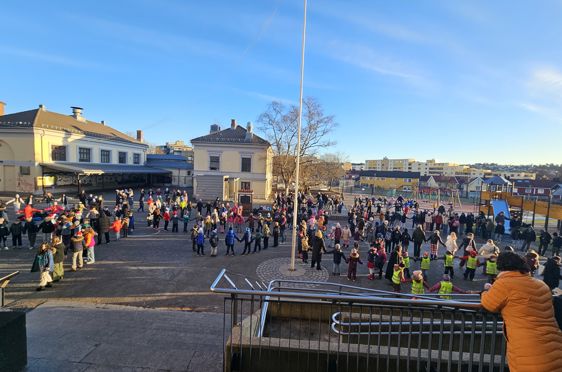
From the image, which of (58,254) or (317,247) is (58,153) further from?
(317,247)

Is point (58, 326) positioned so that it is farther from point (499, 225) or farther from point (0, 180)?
point (0, 180)

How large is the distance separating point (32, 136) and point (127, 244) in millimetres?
24755

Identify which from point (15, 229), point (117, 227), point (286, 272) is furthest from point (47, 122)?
point (286, 272)

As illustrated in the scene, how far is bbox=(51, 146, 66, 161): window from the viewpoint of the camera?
104 feet

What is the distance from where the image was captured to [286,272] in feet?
38.1

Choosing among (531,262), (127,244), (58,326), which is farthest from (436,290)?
(127,244)

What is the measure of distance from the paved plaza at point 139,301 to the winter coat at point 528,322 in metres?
4.04

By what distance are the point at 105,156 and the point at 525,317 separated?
46864 mm

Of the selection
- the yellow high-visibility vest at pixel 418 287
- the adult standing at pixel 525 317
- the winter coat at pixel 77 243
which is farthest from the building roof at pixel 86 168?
the adult standing at pixel 525 317

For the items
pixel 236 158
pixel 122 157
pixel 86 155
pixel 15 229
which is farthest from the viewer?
pixel 122 157

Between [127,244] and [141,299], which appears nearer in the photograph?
[141,299]

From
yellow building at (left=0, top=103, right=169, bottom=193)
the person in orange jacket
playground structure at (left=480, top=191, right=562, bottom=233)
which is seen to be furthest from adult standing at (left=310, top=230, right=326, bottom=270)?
yellow building at (left=0, top=103, right=169, bottom=193)

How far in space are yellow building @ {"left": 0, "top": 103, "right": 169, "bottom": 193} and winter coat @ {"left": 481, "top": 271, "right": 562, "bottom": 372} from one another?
3439cm

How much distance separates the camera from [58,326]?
609 centimetres
